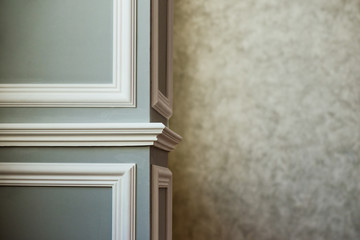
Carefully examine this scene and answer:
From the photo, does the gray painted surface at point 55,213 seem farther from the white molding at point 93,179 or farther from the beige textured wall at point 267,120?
the beige textured wall at point 267,120

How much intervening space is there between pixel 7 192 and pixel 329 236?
1993mm

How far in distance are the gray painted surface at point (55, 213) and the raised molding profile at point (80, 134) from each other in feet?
0.40

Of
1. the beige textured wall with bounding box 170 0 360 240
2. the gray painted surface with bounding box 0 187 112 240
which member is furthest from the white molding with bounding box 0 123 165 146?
the beige textured wall with bounding box 170 0 360 240

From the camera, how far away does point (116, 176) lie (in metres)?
1.29

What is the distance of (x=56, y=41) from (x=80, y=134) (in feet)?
0.91

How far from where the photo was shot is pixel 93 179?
1287 millimetres

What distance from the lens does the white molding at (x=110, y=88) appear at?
4.33ft

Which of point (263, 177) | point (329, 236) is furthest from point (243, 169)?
point (329, 236)

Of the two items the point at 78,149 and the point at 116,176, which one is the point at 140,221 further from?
the point at 78,149

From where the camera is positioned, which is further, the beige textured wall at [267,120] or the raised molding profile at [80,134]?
the beige textured wall at [267,120]

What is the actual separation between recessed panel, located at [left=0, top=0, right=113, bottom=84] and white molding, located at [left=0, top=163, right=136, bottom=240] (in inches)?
9.0

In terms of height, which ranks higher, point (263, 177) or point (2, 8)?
point (2, 8)

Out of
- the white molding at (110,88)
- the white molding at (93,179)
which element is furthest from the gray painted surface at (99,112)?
the white molding at (93,179)

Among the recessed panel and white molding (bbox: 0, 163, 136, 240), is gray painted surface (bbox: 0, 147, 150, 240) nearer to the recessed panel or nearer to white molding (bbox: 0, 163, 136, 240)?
white molding (bbox: 0, 163, 136, 240)
